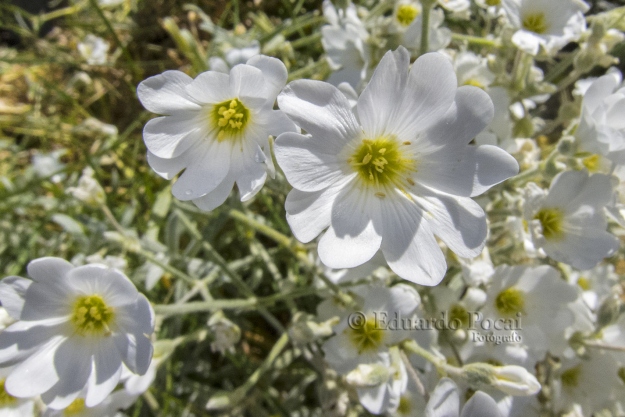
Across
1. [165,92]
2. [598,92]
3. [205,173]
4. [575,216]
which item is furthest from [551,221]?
[165,92]

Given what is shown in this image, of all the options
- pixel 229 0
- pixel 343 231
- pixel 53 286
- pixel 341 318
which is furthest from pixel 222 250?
pixel 229 0

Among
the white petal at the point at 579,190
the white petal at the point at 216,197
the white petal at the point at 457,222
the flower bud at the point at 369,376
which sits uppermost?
the white petal at the point at 216,197

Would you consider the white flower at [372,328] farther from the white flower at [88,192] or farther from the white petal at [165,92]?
the white flower at [88,192]

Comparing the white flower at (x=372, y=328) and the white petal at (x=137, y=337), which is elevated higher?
the white petal at (x=137, y=337)

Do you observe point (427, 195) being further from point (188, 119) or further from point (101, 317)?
point (101, 317)

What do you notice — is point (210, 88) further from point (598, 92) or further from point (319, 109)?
point (598, 92)

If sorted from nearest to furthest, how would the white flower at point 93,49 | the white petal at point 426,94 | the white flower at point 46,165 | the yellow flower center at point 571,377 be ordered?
the white petal at point 426,94 → the yellow flower center at point 571,377 → the white flower at point 46,165 → the white flower at point 93,49

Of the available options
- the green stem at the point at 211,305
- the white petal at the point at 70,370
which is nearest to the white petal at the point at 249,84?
the green stem at the point at 211,305
